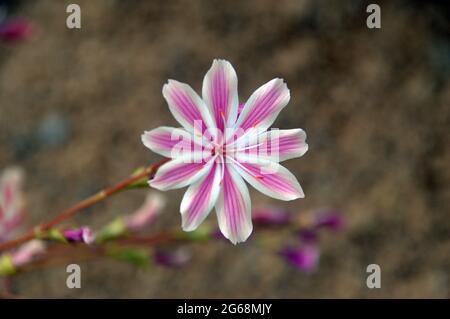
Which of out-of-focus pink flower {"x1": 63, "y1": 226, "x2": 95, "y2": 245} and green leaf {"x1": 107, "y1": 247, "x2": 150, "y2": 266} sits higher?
out-of-focus pink flower {"x1": 63, "y1": 226, "x2": 95, "y2": 245}

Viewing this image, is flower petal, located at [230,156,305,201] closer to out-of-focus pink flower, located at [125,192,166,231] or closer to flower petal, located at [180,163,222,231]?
flower petal, located at [180,163,222,231]

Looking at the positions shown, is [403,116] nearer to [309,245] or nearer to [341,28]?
[341,28]

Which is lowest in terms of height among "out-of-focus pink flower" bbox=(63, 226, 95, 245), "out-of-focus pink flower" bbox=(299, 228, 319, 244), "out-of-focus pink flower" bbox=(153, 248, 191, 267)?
"out-of-focus pink flower" bbox=(153, 248, 191, 267)

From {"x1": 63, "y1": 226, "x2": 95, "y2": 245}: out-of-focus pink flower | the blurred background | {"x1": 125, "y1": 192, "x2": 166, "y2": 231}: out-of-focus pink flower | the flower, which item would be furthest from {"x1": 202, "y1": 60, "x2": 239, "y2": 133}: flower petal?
the blurred background

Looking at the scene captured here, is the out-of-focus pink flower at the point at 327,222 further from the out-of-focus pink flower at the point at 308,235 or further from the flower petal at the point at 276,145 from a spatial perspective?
the flower petal at the point at 276,145

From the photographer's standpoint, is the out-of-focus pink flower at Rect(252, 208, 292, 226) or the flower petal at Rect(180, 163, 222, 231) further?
the out-of-focus pink flower at Rect(252, 208, 292, 226)

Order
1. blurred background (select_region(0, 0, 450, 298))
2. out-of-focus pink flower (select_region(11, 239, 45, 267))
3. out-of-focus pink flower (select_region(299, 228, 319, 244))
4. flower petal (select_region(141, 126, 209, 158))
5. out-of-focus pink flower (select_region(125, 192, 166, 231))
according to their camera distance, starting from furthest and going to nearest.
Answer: blurred background (select_region(0, 0, 450, 298)) < out-of-focus pink flower (select_region(299, 228, 319, 244)) < out-of-focus pink flower (select_region(125, 192, 166, 231)) < out-of-focus pink flower (select_region(11, 239, 45, 267)) < flower petal (select_region(141, 126, 209, 158))

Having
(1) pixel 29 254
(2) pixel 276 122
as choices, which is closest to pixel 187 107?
(1) pixel 29 254

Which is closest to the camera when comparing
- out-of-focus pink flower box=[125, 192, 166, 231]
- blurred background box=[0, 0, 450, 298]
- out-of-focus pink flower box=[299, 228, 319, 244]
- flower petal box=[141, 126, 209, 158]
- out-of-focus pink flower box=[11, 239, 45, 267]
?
flower petal box=[141, 126, 209, 158]
